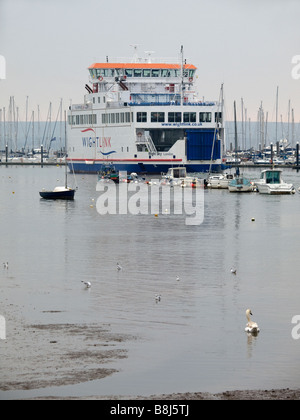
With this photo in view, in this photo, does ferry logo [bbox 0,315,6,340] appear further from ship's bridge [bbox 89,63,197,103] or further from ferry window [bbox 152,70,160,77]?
ferry window [bbox 152,70,160,77]

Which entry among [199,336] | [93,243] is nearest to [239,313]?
[199,336]

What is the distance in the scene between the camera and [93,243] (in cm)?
5509

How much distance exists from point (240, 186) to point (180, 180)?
14.8 m

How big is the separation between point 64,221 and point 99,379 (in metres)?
45.5

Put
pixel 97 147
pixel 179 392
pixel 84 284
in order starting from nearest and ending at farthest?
1. pixel 179 392
2. pixel 84 284
3. pixel 97 147

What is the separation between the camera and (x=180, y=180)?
117 metres

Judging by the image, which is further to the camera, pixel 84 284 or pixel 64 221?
pixel 64 221

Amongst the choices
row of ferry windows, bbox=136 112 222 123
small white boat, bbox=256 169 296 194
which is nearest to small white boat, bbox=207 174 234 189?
small white boat, bbox=256 169 296 194

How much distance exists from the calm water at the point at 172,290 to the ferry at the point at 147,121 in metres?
69.2

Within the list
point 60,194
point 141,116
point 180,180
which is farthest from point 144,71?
point 60,194

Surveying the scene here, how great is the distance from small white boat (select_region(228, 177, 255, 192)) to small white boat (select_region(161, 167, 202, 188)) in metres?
10.1

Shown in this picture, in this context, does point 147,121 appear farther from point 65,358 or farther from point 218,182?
point 65,358
